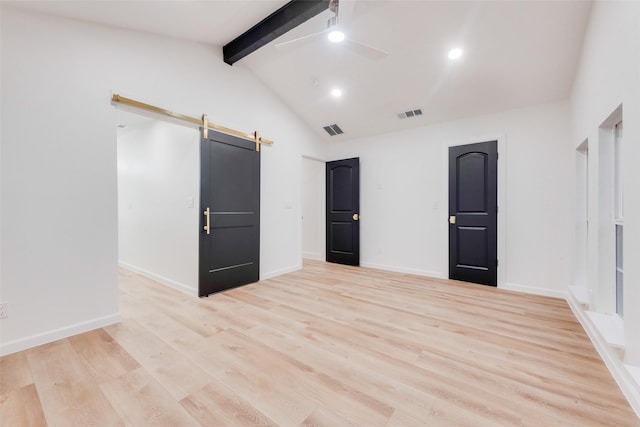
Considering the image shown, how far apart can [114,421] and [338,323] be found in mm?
1739

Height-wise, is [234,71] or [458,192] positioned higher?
[234,71]

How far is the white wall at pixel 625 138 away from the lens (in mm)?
1562

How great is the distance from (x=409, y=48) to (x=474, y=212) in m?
2.43

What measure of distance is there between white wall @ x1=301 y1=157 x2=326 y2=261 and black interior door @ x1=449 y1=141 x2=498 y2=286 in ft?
8.32

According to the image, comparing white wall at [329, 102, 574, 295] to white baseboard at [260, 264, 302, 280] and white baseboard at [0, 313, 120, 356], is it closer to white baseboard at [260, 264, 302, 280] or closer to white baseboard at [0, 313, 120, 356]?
white baseboard at [260, 264, 302, 280]

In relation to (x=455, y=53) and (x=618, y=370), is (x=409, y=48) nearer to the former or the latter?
(x=455, y=53)

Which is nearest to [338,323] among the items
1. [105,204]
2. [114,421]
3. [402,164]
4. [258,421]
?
[258,421]

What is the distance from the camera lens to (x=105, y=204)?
101 inches

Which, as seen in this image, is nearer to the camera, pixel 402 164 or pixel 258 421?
pixel 258 421

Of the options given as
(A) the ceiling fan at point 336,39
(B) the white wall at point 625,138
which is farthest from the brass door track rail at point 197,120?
(B) the white wall at point 625,138

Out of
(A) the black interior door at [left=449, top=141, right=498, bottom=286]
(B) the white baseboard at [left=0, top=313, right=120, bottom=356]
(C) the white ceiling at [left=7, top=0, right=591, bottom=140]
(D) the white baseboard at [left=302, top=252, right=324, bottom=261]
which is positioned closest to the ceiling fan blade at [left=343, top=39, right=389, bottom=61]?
(C) the white ceiling at [left=7, top=0, right=591, bottom=140]

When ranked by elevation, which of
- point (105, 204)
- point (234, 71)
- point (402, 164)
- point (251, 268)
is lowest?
point (251, 268)

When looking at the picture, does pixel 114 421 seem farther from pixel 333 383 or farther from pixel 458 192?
pixel 458 192

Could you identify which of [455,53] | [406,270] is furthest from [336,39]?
[406,270]
